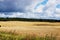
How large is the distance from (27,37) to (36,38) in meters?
0.35

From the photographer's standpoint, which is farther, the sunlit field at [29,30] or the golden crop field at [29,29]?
the golden crop field at [29,29]

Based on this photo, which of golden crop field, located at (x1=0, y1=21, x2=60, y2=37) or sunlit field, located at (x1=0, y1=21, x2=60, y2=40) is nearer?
sunlit field, located at (x1=0, y1=21, x2=60, y2=40)

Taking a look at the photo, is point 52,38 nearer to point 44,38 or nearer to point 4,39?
point 44,38

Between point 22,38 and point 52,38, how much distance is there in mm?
1121

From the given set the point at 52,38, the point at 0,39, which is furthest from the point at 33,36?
the point at 0,39

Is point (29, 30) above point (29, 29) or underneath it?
above

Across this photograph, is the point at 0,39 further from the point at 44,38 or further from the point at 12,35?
the point at 44,38

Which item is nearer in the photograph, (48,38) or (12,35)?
(48,38)

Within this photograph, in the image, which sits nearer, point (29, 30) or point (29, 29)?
point (29, 30)

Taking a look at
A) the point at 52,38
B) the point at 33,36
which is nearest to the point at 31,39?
the point at 33,36

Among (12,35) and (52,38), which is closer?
(52,38)

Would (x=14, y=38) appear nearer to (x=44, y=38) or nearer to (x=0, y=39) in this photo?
(x=0, y=39)

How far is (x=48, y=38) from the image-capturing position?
8422mm

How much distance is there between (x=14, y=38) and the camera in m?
8.76
